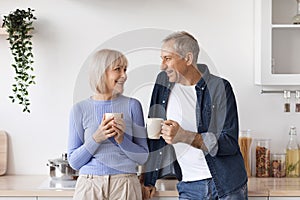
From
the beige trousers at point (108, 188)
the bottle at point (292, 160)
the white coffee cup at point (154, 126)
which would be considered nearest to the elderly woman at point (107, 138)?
the beige trousers at point (108, 188)

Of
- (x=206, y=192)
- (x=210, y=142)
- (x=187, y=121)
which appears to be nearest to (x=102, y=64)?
(x=187, y=121)

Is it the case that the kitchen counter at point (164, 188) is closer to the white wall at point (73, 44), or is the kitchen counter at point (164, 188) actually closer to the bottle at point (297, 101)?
the white wall at point (73, 44)

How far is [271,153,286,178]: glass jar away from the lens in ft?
10.0

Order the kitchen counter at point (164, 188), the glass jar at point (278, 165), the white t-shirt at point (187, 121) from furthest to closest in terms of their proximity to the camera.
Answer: the glass jar at point (278, 165)
the kitchen counter at point (164, 188)
the white t-shirt at point (187, 121)

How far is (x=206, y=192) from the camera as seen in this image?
2.46 m

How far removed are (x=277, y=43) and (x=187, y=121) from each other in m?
0.82

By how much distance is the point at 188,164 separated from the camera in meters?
2.50

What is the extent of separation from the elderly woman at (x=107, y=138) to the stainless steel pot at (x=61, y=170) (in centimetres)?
36

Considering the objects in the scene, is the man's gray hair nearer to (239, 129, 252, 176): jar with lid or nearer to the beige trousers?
the beige trousers

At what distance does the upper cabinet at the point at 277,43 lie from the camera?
9.67 ft

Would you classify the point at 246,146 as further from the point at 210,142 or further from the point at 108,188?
the point at 108,188

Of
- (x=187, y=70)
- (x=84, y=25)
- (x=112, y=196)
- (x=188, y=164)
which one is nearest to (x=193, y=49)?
(x=187, y=70)

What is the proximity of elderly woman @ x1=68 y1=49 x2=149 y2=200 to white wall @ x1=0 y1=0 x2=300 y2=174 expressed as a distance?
661 mm

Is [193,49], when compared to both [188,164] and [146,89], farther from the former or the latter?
[146,89]
